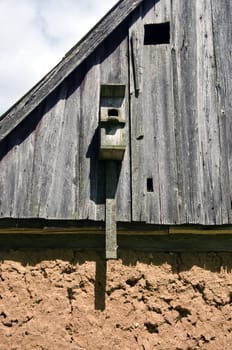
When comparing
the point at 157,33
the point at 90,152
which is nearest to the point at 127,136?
the point at 90,152

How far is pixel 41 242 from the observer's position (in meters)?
5.79

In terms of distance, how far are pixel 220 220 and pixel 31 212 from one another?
1.75 m

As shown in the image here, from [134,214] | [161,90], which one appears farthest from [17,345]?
[161,90]

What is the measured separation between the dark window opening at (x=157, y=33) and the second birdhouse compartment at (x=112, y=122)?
90cm

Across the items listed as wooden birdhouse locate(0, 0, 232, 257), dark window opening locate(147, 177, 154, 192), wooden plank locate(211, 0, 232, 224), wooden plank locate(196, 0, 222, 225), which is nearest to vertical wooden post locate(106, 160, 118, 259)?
wooden birdhouse locate(0, 0, 232, 257)

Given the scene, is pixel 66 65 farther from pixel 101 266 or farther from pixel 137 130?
pixel 101 266

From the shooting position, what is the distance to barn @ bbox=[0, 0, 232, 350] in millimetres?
5562

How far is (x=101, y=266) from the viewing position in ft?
18.6

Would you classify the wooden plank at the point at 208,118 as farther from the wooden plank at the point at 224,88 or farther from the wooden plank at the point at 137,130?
the wooden plank at the point at 137,130

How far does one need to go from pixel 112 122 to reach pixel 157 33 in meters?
1.45

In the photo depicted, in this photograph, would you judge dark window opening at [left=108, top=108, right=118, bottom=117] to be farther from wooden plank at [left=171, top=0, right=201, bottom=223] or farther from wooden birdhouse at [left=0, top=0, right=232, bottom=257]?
wooden plank at [left=171, top=0, right=201, bottom=223]

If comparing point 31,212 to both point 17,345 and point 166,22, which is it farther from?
point 166,22

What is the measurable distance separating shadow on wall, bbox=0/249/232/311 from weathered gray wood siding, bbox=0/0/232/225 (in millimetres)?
360

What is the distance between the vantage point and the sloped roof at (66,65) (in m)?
5.76
